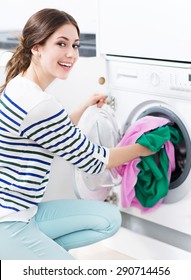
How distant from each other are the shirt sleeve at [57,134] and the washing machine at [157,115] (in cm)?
38

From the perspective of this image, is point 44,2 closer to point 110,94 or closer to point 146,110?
point 110,94

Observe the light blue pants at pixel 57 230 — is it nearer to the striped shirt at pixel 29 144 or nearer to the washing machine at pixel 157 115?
the striped shirt at pixel 29 144

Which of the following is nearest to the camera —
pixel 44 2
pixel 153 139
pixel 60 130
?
pixel 60 130

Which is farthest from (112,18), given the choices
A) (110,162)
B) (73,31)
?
(110,162)

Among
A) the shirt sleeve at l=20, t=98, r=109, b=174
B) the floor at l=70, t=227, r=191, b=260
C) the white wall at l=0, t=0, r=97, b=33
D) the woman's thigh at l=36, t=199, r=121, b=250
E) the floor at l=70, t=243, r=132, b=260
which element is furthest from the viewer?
the white wall at l=0, t=0, r=97, b=33

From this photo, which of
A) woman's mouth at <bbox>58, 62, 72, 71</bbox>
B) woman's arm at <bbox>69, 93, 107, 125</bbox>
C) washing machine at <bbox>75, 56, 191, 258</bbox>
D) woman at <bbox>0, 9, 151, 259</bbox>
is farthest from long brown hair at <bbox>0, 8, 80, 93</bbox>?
washing machine at <bbox>75, 56, 191, 258</bbox>

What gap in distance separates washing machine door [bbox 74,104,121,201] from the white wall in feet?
1.79

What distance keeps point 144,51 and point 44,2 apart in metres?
1.00

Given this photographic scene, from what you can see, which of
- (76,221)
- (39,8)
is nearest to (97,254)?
(76,221)

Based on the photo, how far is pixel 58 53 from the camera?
183 centimetres

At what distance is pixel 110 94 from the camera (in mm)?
2473

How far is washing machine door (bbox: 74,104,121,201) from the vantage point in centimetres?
223

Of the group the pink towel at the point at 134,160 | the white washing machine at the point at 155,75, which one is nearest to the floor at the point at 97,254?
the white washing machine at the point at 155,75

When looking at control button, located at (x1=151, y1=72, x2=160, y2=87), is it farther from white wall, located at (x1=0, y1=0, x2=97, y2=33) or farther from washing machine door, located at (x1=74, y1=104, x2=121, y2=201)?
white wall, located at (x1=0, y1=0, x2=97, y2=33)
